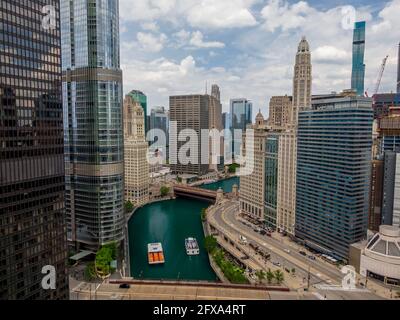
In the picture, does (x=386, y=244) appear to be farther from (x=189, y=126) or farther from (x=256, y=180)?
(x=189, y=126)

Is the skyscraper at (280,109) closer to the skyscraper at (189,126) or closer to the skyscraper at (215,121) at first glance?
the skyscraper at (189,126)

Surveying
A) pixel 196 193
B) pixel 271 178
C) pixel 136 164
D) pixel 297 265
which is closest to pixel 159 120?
pixel 196 193

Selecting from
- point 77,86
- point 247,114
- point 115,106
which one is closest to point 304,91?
point 115,106

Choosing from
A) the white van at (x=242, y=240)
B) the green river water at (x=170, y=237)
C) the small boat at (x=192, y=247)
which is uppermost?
the white van at (x=242, y=240)

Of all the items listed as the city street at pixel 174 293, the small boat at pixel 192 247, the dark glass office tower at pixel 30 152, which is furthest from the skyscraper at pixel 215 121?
the dark glass office tower at pixel 30 152
